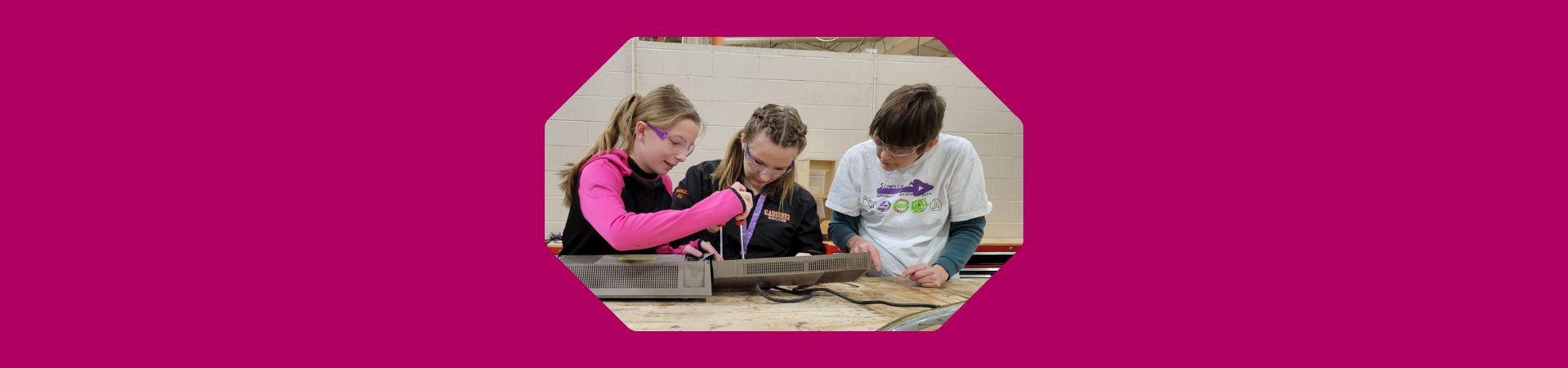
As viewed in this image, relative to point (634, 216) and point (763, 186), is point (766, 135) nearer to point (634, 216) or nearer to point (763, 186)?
point (763, 186)

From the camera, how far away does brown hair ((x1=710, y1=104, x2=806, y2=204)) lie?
2242 mm

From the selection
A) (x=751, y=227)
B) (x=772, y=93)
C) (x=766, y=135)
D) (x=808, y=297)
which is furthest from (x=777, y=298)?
(x=772, y=93)

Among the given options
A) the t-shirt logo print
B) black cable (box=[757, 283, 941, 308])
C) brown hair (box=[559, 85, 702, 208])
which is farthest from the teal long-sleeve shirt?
brown hair (box=[559, 85, 702, 208])

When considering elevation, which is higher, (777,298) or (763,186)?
(763,186)

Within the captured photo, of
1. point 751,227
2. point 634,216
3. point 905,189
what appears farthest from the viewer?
point 905,189

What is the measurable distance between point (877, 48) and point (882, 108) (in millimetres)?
176

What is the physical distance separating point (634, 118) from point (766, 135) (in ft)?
1.18

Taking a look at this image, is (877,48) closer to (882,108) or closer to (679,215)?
(882,108)

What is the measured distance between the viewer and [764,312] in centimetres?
218

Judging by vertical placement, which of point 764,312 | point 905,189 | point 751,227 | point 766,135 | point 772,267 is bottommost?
point 764,312

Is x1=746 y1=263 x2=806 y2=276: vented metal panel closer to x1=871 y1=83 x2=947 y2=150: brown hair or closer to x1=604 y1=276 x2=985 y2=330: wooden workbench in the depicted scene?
x1=604 y1=276 x2=985 y2=330: wooden workbench

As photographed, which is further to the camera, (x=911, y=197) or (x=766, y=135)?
(x=911, y=197)

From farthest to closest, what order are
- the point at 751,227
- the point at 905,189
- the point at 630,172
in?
the point at 905,189
the point at 751,227
the point at 630,172

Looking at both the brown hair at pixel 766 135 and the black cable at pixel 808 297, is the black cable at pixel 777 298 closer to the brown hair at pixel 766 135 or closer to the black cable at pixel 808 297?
the black cable at pixel 808 297
